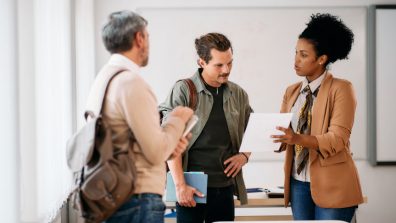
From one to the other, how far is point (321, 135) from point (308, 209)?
36 cm

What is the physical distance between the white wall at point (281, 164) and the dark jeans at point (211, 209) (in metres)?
2.12

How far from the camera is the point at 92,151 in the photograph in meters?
1.75

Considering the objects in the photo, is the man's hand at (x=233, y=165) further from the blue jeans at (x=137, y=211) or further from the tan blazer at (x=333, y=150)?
the blue jeans at (x=137, y=211)

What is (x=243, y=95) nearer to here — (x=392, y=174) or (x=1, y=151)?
(x=1, y=151)

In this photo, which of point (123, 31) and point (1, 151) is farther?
point (1, 151)

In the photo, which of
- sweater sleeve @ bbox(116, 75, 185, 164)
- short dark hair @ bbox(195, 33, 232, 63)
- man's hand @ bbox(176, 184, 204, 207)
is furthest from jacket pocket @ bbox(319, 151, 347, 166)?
sweater sleeve @ bbox(116, 75, 185, 164)

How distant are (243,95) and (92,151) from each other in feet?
3.91

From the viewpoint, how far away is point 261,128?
8.61ft

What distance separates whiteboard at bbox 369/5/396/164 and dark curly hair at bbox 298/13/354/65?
206 centimetres

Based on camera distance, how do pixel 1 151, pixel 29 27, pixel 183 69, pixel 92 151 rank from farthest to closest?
pixel 183 69
pixel 29 27
pixel 1 151
pixel 92 151

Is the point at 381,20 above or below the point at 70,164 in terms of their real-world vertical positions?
above

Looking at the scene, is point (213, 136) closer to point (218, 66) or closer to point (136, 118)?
point (218, 66)

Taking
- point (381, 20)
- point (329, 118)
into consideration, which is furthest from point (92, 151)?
point (381, 20)

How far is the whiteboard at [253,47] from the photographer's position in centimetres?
473
